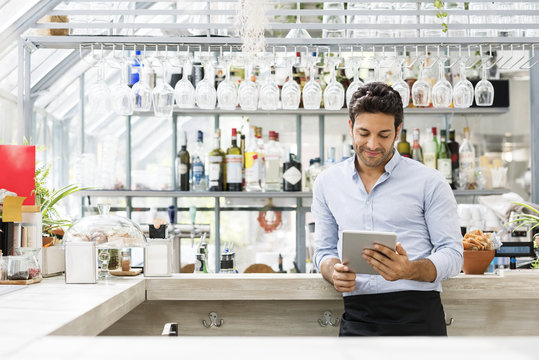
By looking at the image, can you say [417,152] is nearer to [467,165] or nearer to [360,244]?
[467,165]

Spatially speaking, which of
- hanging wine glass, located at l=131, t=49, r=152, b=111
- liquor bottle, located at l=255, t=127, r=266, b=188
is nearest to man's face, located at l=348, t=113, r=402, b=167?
hanging wine glass, located at l=131, t=49, r=152, b=111

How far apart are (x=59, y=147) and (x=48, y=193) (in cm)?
186

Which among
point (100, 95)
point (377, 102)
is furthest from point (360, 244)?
point (100, 95)

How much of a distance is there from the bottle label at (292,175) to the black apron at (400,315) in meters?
1.90

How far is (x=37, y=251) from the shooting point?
6.72 feet

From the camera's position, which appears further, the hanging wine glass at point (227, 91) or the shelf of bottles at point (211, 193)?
the shelf of bottles at point (211, 193)

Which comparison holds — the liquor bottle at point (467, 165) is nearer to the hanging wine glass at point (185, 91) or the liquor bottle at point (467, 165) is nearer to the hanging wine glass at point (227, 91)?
the hanging wine glass at point (227, 91)

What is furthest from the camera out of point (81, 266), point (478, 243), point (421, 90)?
point (421, 90)

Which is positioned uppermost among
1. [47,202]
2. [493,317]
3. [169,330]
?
[47,202]

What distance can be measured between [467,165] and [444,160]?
16 centimetres

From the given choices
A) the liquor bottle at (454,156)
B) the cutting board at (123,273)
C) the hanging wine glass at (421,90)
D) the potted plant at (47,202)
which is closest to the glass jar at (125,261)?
the cutting board at (123,273)

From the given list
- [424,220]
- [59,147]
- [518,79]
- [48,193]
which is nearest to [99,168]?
[59,147]

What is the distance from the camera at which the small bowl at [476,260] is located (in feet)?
7.57

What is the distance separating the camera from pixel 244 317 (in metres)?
2.36
